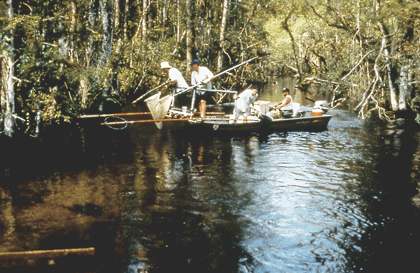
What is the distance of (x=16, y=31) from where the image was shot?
33.4 ft

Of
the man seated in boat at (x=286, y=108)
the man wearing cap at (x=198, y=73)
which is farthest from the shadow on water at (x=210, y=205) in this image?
the man seated in boat at (x=286, y=108)

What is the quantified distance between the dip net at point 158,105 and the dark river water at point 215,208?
0.97m

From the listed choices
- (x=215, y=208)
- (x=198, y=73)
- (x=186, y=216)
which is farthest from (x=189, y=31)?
(x=186, y=216)

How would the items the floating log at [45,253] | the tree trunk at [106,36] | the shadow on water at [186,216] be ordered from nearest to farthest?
the floating log at [45,253] < the shadow on water at [186,216] < the tree trunk at [106,36]

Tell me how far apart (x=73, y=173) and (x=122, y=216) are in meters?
3.06

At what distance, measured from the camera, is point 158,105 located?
13.2m

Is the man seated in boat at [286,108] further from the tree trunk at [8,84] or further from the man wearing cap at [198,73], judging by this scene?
the tree trunk at [8,84]

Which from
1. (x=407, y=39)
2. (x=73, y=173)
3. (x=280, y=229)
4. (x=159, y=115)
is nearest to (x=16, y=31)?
(x=73, y=173)

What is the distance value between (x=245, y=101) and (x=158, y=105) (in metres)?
3.36

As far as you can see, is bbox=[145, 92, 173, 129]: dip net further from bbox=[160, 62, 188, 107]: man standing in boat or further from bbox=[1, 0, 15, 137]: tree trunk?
bbox=[1, 0, 15, 137]: tree trunk

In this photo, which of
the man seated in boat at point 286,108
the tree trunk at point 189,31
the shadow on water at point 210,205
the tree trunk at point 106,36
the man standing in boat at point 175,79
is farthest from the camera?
the tree trunk at point 189,31

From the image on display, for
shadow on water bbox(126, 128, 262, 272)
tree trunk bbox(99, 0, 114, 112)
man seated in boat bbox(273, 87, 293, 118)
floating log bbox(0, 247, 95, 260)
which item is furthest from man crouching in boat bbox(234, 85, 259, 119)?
floating log bbox(0, 247, 95, 260)

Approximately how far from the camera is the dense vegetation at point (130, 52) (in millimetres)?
11031

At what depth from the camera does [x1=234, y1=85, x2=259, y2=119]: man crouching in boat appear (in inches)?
587
